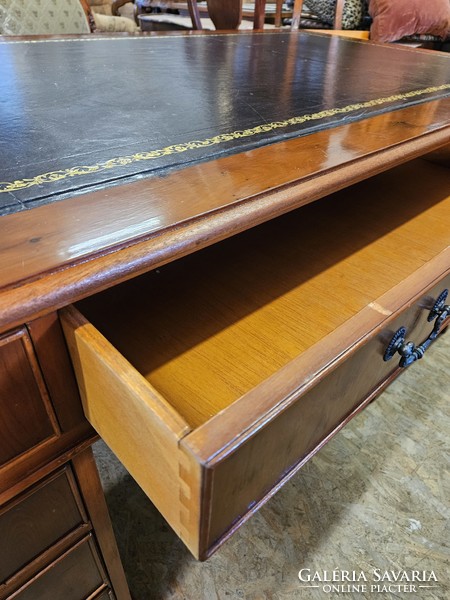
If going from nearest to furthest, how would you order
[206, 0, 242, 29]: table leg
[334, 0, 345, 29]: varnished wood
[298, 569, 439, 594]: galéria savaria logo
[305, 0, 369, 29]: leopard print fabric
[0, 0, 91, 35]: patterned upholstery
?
[298, 569, 439, 594]: galéria savaria logo
[0, 0, 91, 35]: patterned upholstery
[206, 0, 242, 29]: table leg
[334, 0, 345, 29]: varnished wood
[305, 0, 369, 29]: leopard print fabric

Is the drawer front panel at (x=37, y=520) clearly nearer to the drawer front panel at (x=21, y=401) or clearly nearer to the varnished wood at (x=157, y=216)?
the drawer front panel at (x=21, y=401)

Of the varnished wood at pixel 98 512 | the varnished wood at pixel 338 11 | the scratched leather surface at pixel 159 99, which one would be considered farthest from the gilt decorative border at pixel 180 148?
the varnished wood at pixel 338 11

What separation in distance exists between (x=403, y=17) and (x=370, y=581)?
1.97 m

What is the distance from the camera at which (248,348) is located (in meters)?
0.38

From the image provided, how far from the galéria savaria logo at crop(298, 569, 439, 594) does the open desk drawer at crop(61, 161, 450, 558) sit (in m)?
0.41

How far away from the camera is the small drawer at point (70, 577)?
17.2 inches

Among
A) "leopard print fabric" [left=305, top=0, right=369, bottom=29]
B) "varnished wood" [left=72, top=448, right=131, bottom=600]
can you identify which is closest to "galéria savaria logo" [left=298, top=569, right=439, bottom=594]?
"varnished wood" [left=72, top=448, right=131, bottom=600]

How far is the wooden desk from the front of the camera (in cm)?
27

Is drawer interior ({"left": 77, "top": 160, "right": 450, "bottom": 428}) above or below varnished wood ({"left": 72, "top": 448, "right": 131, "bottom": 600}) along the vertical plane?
above

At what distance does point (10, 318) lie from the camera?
24 cm

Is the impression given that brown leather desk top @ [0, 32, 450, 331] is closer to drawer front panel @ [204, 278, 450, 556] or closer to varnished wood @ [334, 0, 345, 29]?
drawer front panel @ [204, 278, 450, 556]

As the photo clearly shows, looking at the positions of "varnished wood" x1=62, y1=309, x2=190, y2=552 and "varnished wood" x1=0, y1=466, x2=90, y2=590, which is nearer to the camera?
"varnished wood" x1=62, y1=309, x2=190, y2=552

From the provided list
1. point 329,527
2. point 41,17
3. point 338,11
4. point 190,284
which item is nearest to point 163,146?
point 190,284

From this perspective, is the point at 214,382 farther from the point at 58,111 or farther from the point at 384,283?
the point at 58,111
